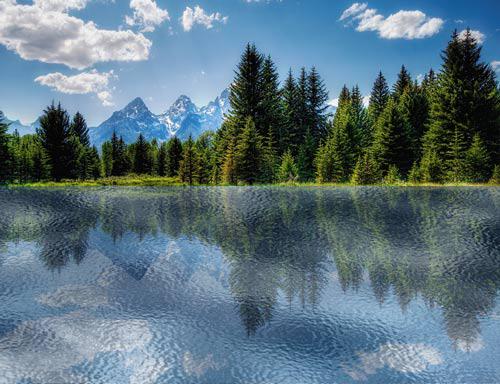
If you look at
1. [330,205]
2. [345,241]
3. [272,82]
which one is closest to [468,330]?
[345,241]

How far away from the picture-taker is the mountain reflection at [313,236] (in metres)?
5.24

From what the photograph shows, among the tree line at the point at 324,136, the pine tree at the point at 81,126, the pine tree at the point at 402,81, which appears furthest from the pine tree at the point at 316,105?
the pine tree at the point at 81,126

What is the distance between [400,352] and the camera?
12.5ft

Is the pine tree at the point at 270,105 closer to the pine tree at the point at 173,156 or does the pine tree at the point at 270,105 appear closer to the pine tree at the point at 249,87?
the pine tree at the point at 249,87

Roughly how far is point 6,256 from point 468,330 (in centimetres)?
730

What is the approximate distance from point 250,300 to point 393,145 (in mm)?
41262

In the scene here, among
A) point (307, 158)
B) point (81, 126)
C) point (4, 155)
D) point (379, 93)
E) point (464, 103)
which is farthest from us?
point (81, 126)

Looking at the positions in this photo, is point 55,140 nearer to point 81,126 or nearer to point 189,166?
point 189,166

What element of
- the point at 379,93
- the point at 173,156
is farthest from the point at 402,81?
the point at 173,156

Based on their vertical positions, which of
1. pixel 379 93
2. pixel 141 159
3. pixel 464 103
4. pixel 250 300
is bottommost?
pixel 250 300

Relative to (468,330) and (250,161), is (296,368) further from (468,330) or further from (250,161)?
(250,161)

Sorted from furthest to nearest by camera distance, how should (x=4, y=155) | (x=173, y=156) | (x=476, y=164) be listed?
(x=173, y=156), (x=4, y=155), (x=476, y=164)

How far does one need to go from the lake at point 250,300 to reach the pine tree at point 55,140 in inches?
1629

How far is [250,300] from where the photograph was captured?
4.98 m
